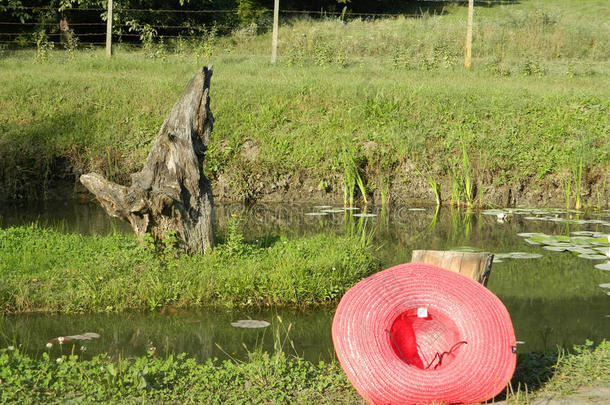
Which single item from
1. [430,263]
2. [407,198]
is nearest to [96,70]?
[407,198]

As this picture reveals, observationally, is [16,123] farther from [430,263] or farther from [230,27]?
[230,27]

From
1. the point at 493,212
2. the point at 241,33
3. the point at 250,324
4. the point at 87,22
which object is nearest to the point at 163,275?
the point at 250,324

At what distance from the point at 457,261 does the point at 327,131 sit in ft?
29.0

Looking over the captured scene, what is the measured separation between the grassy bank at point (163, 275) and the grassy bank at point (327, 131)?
508 centimetres

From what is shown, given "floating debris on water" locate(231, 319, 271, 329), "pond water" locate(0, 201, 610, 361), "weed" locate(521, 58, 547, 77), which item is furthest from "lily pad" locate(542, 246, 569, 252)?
"weed" locate(521, 58, 547, 77)

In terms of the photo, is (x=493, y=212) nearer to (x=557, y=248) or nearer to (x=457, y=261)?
(x=557, y=248)

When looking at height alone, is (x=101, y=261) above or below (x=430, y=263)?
below

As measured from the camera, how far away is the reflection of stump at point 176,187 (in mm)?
7707

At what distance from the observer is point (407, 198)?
1348 cm

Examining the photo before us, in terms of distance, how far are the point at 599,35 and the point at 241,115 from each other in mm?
17145

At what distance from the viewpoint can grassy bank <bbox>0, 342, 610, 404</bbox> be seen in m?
4.80

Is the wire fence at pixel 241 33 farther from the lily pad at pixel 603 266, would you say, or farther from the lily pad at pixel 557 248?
the lily pad at pixel 603 266

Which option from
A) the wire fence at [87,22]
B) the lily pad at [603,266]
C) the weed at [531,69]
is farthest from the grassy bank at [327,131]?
the wire fence at [87,22]

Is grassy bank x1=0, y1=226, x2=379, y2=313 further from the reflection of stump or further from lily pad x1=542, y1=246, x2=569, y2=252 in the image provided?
lily pad x1=542, y1=246, x2=569, y2=252
